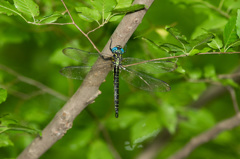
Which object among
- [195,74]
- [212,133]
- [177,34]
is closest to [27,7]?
[177,34]

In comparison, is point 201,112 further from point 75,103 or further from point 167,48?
point 75,103

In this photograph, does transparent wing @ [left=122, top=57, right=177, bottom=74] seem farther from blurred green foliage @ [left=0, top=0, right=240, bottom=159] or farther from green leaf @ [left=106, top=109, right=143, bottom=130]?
green leaf @ [left=106, top=109, right=143, bottom=130]

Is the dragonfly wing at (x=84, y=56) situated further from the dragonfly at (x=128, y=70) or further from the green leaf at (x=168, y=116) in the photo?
the green leaf at (x=168, y=116)

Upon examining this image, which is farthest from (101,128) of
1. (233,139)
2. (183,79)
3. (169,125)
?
(233,139)

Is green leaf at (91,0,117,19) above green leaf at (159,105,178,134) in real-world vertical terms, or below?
above

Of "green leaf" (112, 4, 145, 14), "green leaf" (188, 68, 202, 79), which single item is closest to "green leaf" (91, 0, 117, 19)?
"green leaf" (112, 4, 145, 14)

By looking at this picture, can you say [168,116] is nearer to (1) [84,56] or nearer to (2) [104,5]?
(1) [84,56]
